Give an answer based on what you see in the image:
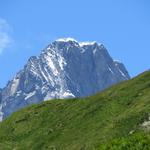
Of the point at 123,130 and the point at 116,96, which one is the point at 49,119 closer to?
the point at 116,96

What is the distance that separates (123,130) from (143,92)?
1516 centimetres

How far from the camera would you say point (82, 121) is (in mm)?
88875

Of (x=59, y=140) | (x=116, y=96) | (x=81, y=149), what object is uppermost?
(x=116, y=96)

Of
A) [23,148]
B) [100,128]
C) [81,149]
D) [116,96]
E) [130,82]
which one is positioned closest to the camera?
[81,149]

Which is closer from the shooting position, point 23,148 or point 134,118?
point 134,118

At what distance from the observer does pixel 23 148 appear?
285ft

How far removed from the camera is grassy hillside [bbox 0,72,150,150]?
78.1m

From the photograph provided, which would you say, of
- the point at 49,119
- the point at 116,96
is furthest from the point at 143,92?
the point at 49,119

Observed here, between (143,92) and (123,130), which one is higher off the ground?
(143,92)

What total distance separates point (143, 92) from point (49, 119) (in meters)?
17.9

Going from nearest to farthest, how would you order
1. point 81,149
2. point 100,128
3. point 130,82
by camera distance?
point 81,149, point 100,128, point 130,82

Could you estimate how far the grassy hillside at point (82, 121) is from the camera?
78062 millimetres

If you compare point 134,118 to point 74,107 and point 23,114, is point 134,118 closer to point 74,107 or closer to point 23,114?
point 74,107

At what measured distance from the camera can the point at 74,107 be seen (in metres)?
98.2
